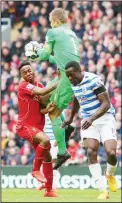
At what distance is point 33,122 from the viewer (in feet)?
54.2

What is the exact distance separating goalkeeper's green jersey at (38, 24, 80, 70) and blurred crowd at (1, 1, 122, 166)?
31.9ft

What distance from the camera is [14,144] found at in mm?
26719

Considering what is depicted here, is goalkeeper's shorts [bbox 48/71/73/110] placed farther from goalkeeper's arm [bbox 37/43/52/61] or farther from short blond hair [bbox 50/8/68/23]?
short blond hair [bbox 50/8/68/23]

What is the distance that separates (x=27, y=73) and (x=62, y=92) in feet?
2.41

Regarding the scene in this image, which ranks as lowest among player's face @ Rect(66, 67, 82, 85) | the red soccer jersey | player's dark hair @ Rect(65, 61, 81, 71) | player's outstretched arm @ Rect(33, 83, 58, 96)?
the red soccer jersey

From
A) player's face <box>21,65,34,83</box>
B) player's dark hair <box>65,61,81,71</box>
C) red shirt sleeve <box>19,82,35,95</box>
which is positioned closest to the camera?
player's dark hair <box>65,61,81,71</box>

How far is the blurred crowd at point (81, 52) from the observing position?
26.4m

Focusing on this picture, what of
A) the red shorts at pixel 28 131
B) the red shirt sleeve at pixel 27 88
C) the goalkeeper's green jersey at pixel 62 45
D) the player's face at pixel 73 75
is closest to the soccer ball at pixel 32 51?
the goalkeeper's green jersey at pixel 62 45

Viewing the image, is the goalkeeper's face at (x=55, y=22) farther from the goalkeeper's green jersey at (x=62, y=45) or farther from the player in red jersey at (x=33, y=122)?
the player in red jersey at (x=33, y=122)

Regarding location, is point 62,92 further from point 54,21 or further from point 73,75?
point 54,21

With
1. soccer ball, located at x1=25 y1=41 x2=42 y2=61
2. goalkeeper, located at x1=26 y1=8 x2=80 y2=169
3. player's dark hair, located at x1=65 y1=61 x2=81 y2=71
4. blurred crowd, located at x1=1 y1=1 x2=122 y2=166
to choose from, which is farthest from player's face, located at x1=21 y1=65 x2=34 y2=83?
blurred crowd, located at x1=1 y1=1 x2=122 y2=166

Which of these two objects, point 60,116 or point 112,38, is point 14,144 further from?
point 60,116

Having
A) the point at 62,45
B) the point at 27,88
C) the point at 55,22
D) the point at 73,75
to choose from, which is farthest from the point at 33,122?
the point at 55,22

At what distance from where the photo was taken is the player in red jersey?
16.2 m
